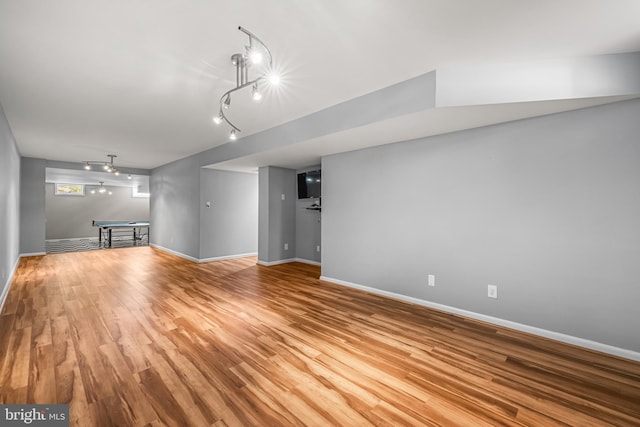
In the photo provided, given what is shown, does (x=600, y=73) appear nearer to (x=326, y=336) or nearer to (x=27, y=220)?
A: (x=326, y=336)

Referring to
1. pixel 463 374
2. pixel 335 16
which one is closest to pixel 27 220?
pixel 335 16

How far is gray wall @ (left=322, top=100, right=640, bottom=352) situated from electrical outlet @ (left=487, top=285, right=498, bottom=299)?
0.05 m

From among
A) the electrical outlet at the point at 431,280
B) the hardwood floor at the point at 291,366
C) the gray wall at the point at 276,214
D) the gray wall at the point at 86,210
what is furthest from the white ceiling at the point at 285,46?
the gray wall at the point at 86,210

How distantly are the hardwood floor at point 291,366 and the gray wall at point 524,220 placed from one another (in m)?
0.32

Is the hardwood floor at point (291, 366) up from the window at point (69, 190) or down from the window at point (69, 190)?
down

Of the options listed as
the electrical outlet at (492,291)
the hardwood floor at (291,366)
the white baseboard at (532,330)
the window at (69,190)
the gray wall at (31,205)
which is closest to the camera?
the hardwood floor at (291,366)

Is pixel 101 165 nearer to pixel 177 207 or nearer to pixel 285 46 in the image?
pixel 177 207

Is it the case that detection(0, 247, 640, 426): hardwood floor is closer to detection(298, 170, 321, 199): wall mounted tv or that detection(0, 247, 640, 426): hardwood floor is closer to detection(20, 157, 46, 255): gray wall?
detection(298, 170, 321, 199): wall mounted tv

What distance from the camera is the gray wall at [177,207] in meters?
6.39

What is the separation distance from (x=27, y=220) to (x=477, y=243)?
9.67 metres

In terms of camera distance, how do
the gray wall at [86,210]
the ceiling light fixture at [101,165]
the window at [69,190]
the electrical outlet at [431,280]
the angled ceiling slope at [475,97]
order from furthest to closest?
the window at [69,190] → the gray wall at [86,210] → the ceiling light fixture at [101,165] → the electrical outlet at [431,280] → the angled ceiling slope at [475,97]

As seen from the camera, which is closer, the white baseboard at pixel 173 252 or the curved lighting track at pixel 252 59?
the curved lighting track at pixel 252 59

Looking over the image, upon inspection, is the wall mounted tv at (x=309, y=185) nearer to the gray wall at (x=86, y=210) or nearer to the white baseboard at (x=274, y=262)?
the white baseboard at (x=274, y=262)

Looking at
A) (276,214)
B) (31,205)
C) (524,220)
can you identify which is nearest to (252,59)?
(524,220)
